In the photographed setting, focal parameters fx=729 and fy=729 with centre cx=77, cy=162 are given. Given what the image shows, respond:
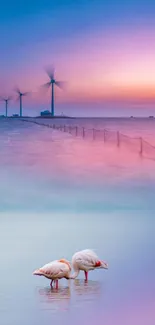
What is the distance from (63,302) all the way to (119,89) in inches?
148

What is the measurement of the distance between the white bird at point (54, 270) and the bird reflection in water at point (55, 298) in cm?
8

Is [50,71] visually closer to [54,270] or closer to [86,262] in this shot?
[86,262]

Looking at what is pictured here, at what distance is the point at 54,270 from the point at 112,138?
315cm

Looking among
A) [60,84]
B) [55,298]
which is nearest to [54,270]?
[55,298]

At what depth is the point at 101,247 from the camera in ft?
18.5

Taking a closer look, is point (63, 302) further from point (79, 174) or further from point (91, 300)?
point (79, 174)

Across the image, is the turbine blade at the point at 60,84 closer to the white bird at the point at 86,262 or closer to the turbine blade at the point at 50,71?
the turbine blade at the point at 50,71

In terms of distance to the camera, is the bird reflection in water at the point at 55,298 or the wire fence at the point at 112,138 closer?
the bird reflection in water at the point at 55,298

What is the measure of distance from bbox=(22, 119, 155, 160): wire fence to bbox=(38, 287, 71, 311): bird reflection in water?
304 cm

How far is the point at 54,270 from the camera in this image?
4508 millimetres

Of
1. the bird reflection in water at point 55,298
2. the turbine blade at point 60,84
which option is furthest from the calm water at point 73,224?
the turbine blade at point 60,84

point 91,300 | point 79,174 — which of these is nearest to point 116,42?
point 79,174

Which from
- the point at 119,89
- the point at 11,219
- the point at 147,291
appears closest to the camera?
the point at 147,291

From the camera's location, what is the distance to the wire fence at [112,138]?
746cm
